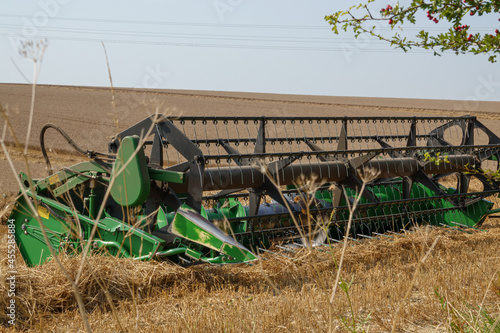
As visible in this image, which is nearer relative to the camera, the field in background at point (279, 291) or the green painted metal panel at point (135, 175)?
the field in background at point (279, 291)

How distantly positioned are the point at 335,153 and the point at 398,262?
1447 millimetres

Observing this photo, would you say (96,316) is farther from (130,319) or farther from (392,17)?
(392,17)

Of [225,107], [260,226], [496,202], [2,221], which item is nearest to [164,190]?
[260,226]

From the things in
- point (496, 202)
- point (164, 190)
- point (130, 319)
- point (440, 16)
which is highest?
point (440, 16)

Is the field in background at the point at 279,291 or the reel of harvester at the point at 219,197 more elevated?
the reel of harvester at the point at 219,197

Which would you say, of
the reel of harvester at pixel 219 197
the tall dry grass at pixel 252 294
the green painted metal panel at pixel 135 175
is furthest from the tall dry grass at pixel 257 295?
the green painted metal panel at pixel 135 175

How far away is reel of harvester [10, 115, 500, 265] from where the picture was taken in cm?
412

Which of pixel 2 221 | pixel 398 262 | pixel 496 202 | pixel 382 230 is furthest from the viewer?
pixel 496 202

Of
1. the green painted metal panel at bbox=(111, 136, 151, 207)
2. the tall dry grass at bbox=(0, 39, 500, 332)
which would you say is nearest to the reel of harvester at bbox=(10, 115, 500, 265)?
the green painted metal panel at bbox=(111, 136, 151, 207)

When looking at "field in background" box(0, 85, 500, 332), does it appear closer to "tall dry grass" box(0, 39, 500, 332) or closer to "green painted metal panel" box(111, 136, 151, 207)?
"tall dry grass" box(0, 39, 500, 332)

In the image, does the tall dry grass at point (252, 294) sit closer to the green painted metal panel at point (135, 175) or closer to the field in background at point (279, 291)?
the field in background at point (279, 291)

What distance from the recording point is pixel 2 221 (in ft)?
23.0

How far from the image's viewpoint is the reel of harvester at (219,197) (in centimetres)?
412

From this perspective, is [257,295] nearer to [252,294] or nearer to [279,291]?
[252,294]
